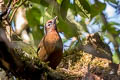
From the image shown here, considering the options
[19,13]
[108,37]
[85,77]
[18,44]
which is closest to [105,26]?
[108,37]

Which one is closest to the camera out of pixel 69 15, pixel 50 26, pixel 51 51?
pixel 51 51

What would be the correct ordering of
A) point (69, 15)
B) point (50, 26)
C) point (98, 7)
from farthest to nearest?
point (69, 15) → point (50, 26) → point (98, 7)

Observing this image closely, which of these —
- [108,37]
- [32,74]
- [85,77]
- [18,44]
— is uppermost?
[18,44]

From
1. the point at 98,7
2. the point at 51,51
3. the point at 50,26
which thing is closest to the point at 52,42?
the point at 51,51

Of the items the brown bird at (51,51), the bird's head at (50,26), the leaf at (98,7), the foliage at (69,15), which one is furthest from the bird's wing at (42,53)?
the leaf at (98,7)

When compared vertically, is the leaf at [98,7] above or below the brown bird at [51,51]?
above

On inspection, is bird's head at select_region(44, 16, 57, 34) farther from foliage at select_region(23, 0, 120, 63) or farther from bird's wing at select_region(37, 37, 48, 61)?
bird's wing at select_region(37, 37, 48, 61)

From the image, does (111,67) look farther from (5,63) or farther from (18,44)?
(5,63)

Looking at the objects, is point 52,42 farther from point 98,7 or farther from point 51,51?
point 98,7

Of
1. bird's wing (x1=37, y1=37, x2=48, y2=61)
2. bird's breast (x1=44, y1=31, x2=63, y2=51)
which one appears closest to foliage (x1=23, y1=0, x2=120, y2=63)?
bird's breast (x1=44, y1=31, x2=63, y2=51)

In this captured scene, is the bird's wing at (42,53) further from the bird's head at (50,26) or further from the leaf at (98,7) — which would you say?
the leaf at (98,7)

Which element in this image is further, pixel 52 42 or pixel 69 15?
pixel 69 15

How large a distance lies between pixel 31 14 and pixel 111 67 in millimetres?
1597

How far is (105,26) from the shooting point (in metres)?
5.97
